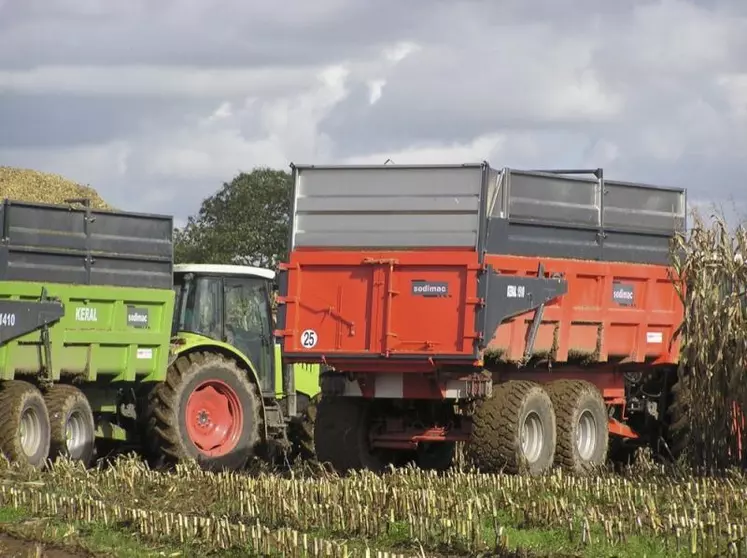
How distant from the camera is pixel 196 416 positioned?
1634 centimetres

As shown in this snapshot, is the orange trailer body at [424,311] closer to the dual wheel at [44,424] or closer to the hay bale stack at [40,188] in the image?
the dual wheel at [44,424]

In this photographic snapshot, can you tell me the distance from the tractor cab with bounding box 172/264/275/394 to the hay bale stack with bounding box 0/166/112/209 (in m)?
10.9

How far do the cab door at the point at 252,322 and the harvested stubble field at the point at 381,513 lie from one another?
3500 mm

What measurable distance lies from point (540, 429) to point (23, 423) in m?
4.58

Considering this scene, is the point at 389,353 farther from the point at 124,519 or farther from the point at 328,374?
the point at 124,519

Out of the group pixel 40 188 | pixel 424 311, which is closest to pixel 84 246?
pixel 424 311

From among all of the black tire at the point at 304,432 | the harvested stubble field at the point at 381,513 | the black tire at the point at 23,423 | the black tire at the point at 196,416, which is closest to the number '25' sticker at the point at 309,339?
the harvested stubble field at the point at 381,513

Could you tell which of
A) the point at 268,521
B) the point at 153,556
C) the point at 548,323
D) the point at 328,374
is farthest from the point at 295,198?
the point at 153,556

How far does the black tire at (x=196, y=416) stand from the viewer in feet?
51.6

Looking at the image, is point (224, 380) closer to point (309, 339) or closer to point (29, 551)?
point (309, 339)

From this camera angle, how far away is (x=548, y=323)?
14.3 metres

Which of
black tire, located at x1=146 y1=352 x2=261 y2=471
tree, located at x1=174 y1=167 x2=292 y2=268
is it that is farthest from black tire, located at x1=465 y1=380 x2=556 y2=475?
tree, located at x1=174 y1=167 x2=292 y2=268

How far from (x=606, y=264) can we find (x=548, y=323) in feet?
3.24

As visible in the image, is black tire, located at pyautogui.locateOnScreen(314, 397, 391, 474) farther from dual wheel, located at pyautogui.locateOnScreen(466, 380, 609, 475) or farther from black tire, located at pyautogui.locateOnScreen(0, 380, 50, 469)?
black tire, located at pyautogui.locateOnScreen(0, 380, 50, 469)
